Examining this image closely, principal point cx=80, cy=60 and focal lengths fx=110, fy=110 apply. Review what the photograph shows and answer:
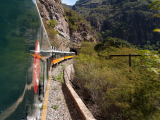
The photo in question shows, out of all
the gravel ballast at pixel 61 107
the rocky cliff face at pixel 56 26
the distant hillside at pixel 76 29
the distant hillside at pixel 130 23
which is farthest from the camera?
the distant hillside at pixel 130 23

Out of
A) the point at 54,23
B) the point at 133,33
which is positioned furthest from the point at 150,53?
the point at 133,33

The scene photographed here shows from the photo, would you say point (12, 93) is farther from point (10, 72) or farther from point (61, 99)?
point (61, 99)

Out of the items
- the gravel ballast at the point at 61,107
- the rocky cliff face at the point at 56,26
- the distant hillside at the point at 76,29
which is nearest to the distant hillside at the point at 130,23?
the distant hillside at the point at 76,29

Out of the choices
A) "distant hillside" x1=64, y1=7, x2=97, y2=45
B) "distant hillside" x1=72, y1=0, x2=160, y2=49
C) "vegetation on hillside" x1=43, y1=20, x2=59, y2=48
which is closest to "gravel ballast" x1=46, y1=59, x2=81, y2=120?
"vegetation on hillside" x1=43, y1=20, x2=59, y2=48

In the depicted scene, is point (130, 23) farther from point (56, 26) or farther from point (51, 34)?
point (51, 34)

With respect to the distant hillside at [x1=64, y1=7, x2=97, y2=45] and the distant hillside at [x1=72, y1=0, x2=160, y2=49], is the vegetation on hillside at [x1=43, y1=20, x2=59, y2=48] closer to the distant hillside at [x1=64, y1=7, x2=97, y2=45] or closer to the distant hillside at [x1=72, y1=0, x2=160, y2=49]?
the distant hillside at [x1=64, y1=7, x2=97, y2=45]

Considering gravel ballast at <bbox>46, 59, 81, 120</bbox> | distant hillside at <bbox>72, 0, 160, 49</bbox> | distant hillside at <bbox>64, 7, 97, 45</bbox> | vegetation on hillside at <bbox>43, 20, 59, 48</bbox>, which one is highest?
distant hillside at <bbox>72, 0, 160, 49</bbox>

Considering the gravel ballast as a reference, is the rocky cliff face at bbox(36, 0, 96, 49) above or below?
above

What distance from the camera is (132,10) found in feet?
361

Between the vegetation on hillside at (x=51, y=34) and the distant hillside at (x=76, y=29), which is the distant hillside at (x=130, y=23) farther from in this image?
the vegetation on hillside at (x=51, y=34)

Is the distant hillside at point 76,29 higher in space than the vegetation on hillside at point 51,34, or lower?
higher

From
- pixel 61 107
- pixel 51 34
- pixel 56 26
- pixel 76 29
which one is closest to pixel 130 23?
pixel 76 29

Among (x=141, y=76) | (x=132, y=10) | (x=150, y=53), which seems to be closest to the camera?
(x=150, y=53)

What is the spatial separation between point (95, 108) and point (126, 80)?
101 inches
